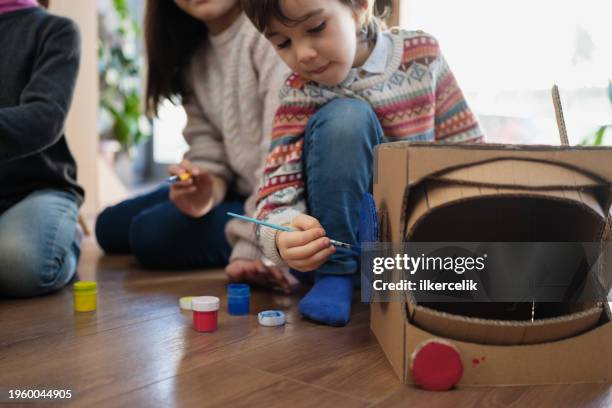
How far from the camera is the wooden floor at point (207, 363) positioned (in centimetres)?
72

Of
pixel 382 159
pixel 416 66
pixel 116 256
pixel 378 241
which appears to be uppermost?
pixel 416 66

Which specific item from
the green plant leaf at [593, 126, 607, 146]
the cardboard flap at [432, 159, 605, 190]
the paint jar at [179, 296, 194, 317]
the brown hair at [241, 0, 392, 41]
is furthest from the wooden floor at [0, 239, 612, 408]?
the green plant leaf at [593, 126, 607, 146]

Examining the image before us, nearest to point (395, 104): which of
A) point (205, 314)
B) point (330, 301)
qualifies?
point (330, 301)

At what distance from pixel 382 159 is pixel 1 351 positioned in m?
0.60

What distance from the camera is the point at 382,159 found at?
89 centimetres

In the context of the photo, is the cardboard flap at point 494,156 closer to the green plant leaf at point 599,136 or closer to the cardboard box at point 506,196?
the cardboard box at point 506,196

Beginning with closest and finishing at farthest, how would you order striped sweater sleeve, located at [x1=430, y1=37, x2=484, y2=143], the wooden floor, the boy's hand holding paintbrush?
1. the wooden floor
2. striped sweater sleeve, located at [x1=430, y1=37, x2=484, y2=143]
3. the boy's hand holding paintbrush

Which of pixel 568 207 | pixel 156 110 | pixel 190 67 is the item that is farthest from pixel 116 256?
pixel 568 207

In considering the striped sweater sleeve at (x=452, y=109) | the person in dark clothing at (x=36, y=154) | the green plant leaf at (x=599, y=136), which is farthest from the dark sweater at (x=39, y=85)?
the green plant leaf at (x=599, y=136)

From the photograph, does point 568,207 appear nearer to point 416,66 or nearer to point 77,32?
point 416,66

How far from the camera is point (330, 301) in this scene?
102 centimetres

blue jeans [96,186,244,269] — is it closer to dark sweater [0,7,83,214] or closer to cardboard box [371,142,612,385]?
dark sweater [0,7,83,214]

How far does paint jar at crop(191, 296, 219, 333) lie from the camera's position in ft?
3.16

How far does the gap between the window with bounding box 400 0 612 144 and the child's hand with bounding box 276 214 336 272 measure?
1.00m
